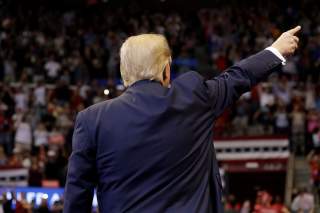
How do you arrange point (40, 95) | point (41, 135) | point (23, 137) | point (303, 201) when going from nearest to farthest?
1. point (303, 201)
2. point (41, 135)
3. point (23, 137)
4. point (40, 95)

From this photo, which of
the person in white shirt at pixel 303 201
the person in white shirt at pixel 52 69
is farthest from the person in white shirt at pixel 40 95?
the person in white shirt at pixel 303 201

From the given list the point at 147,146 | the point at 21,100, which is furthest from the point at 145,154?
the point at 21,100

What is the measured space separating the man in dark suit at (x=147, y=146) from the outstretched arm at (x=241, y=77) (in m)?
0.02

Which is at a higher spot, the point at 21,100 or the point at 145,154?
the point at 145,154

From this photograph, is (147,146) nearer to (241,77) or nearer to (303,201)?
(241,77)

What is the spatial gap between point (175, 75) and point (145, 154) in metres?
16.2

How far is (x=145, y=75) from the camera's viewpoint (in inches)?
92.9

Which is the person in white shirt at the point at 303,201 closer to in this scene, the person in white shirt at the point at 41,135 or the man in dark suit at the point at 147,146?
the person in white shirt at the point at 41,135

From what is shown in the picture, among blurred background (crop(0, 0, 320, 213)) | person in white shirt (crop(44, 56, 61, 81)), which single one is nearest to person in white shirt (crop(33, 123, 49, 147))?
blurred background (crop(0, 0, 320, 213))

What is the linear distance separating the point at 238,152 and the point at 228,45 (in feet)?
16.1

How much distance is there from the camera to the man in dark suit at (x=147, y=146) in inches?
90.1

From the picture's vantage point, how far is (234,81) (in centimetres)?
241

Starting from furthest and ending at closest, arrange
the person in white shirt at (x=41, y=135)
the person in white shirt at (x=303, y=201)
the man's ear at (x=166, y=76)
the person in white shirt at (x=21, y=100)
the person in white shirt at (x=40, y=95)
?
the person in white shirt at (x=40, y=95) < the person in white shirt at (x=21, y=100) < the person in white shirt at (x=41, y=135) < the person in white shirt at (x=303, y=201) < the man's ear at (x=166, y=76)

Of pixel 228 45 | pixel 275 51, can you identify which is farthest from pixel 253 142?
pixel 275 51
